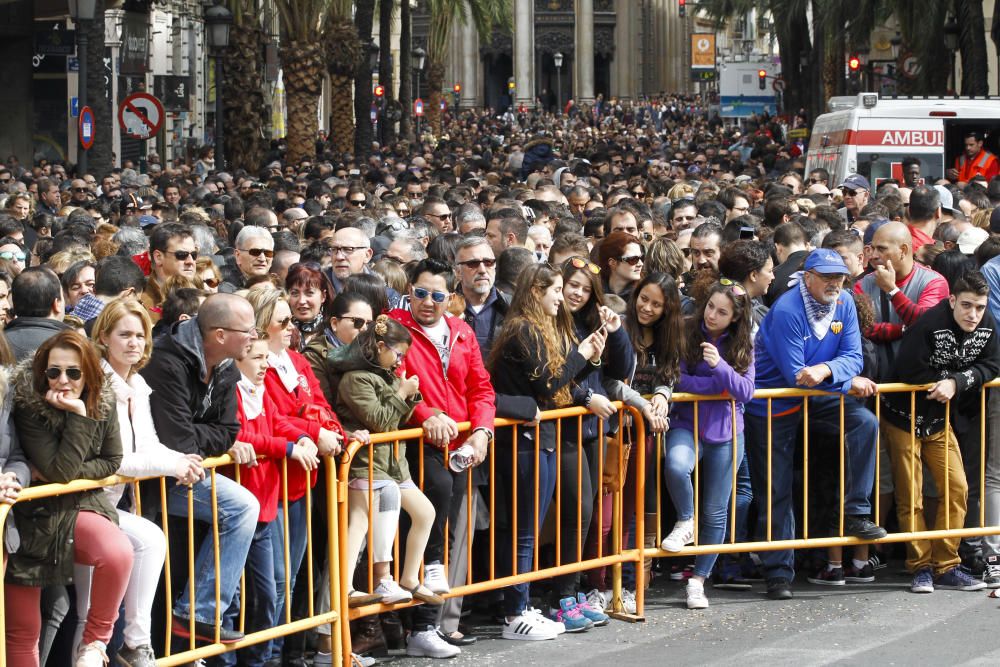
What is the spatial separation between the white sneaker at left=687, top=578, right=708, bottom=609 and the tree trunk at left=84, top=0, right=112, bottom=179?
1596cm

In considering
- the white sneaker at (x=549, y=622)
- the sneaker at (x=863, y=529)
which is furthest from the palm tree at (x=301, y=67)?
the white sneaker at (x=549, y=622)

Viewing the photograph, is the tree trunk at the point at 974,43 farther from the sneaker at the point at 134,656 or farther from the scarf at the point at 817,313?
the sneaker at the point at 134,656

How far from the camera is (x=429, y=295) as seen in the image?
785 cm

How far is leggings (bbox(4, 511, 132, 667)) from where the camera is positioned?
244 inches

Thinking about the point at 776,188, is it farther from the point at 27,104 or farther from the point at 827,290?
the point at 27,104

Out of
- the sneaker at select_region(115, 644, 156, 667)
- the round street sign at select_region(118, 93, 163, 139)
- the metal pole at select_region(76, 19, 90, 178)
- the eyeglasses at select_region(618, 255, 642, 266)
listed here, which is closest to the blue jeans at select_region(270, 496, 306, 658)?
the sneaker at select_region(115, 644, 156, 667)

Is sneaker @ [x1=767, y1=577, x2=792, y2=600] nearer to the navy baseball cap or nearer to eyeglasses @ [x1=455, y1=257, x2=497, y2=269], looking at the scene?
the navy baseball cap

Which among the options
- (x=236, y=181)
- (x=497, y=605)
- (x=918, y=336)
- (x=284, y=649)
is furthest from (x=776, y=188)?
(x=236, y=181)

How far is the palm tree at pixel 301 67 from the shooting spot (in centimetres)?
3225

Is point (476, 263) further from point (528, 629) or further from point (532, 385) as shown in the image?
point (528, 629)

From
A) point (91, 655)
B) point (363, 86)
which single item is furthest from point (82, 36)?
point (363, 86)

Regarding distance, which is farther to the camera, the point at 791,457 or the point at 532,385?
the point at 791,457

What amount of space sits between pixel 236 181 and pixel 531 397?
17.5m

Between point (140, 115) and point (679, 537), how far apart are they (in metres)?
13.7
